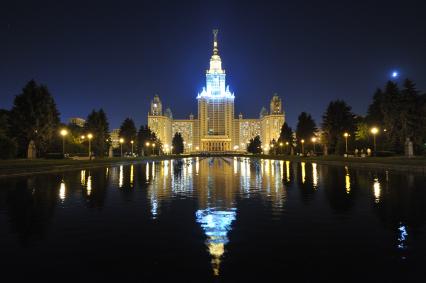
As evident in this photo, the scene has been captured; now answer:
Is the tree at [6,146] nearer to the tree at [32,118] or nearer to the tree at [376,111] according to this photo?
the tree at [32,118]

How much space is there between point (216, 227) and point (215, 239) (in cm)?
134

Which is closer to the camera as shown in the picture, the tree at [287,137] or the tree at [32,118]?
the tree at [32,118]

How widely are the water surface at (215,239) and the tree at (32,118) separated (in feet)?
147

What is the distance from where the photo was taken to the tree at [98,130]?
80125 millimetres

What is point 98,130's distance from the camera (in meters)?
80.9

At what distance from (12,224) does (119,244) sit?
4313 millimetres

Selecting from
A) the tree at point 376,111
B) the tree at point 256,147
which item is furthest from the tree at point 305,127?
the tree at point 256,147

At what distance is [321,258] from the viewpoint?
7734 mm

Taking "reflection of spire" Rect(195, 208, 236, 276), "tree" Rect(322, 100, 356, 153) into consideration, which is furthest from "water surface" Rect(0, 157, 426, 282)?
"tree" Rect(322, 100, 356, 153)

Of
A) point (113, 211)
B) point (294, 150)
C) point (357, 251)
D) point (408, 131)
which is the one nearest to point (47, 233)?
point (113, 211)

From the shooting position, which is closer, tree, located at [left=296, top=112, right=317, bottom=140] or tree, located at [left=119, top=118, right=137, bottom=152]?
tree, located at [left=296, top=112, right=317, bottom=140]

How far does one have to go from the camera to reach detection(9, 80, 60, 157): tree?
56.4 metres

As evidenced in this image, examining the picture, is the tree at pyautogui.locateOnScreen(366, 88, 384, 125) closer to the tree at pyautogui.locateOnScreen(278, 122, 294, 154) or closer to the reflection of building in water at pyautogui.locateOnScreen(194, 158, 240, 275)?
the tree at pyautogui.locateOnScreen(278, 122, 294, 154)

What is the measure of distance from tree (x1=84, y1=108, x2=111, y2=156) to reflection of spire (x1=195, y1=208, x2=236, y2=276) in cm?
7069
